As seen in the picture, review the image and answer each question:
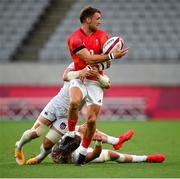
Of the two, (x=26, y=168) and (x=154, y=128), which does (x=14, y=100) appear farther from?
(x=26, y=168)

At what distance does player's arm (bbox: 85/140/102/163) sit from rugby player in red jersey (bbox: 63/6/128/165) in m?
0.14

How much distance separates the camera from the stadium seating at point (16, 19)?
24.7 meters

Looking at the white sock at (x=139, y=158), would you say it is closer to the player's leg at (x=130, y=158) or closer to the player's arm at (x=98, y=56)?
the player's leg at (x=130, y=158)

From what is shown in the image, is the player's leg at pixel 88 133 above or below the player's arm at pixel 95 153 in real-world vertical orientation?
above

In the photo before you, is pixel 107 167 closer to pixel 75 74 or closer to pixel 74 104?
pixel 74 104

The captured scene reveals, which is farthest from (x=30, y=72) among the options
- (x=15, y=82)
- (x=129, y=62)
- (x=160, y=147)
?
(x=160, y=147)

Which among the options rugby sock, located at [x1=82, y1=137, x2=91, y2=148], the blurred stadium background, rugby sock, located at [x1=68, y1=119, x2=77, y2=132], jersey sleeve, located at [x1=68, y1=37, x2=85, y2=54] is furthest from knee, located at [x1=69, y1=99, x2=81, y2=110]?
the blurred stadium background

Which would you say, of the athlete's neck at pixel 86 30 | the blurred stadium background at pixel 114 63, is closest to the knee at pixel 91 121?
the athlete's neck at pixel 86 30

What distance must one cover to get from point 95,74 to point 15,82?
14.1 meters

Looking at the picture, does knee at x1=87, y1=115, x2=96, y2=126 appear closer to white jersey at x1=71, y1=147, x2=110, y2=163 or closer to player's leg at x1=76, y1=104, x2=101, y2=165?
player's leg at x1=76, y1=104, x2=101, y2=165

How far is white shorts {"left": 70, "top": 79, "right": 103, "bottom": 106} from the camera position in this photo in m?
9.18

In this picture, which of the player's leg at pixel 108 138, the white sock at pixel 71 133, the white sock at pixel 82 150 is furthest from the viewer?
the player's leg at pixel 108 138

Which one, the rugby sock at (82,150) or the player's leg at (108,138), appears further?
the player's leg at (108,138)

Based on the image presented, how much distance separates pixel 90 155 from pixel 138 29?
15.5 metres
